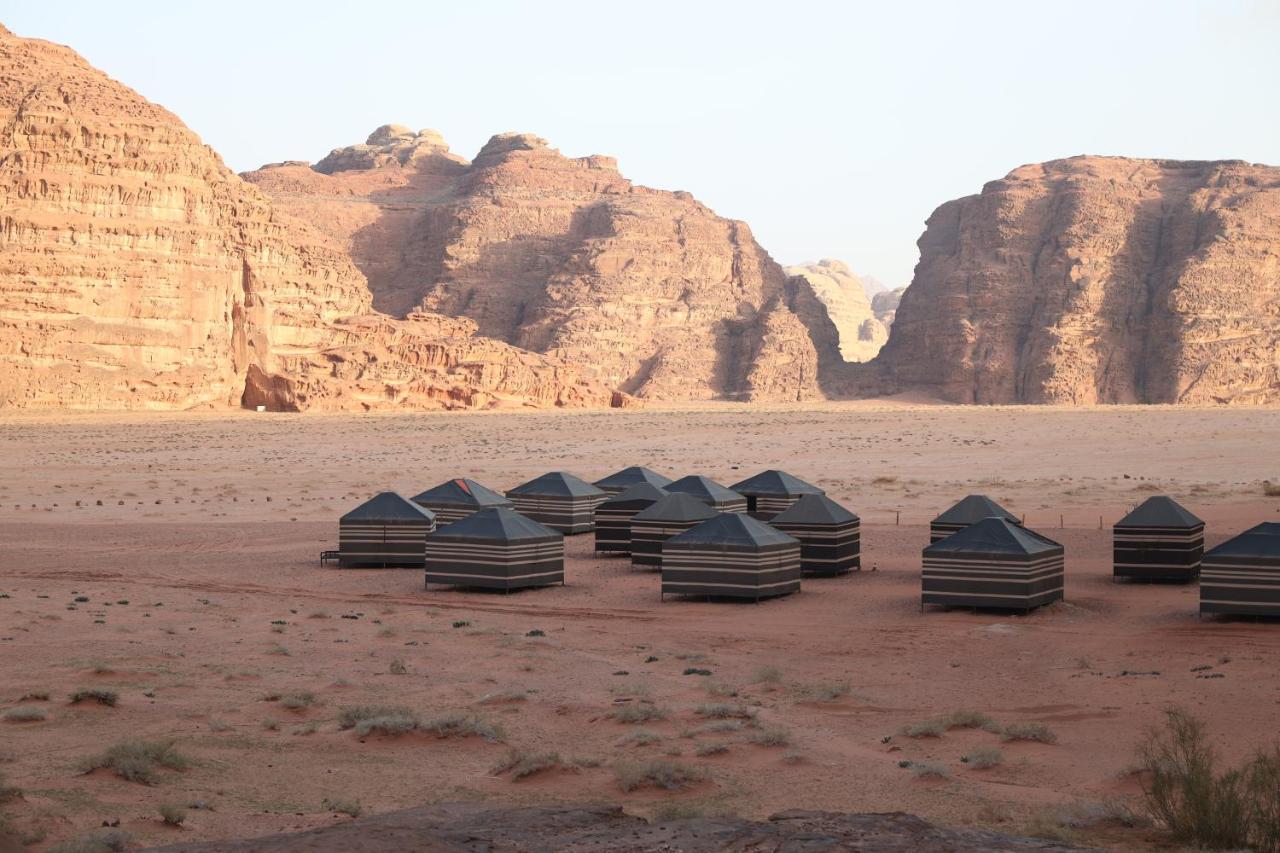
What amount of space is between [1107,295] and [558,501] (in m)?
72.7

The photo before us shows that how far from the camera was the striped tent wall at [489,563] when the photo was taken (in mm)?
18781

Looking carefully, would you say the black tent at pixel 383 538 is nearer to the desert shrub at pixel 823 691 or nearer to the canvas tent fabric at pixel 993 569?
the canvas tent fabric at pixel 993 569

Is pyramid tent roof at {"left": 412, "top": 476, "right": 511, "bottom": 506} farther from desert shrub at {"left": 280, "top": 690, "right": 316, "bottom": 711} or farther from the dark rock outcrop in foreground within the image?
the dark rock outcrop in foreground

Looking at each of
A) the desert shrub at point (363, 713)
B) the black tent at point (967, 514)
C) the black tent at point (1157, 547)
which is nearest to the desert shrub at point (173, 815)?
the desert shrub at point (363, 713)

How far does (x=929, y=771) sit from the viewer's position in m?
9.73

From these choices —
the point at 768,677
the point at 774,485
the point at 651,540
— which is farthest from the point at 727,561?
the point at 774,485

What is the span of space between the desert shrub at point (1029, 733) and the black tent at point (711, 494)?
11758 mm

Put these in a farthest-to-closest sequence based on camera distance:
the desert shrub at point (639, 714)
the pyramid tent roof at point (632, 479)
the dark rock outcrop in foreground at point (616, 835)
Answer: the pyramid tent roof at point (632, 479) → the desert shrub at point (639, 714) → the dark rock outcrop in foreground at point (616, 835)

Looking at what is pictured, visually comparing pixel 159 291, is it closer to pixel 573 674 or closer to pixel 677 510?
pixel 677 510

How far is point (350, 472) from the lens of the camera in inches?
1495

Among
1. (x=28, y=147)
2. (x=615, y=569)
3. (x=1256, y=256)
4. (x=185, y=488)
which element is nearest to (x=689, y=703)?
(x=615, y=569)

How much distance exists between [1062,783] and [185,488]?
91.9 feet

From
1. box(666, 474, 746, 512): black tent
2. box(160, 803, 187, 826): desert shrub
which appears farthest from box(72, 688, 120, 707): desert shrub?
box(666, 474, 746, 512): black tent

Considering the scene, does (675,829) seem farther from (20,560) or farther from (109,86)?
(109,86)
